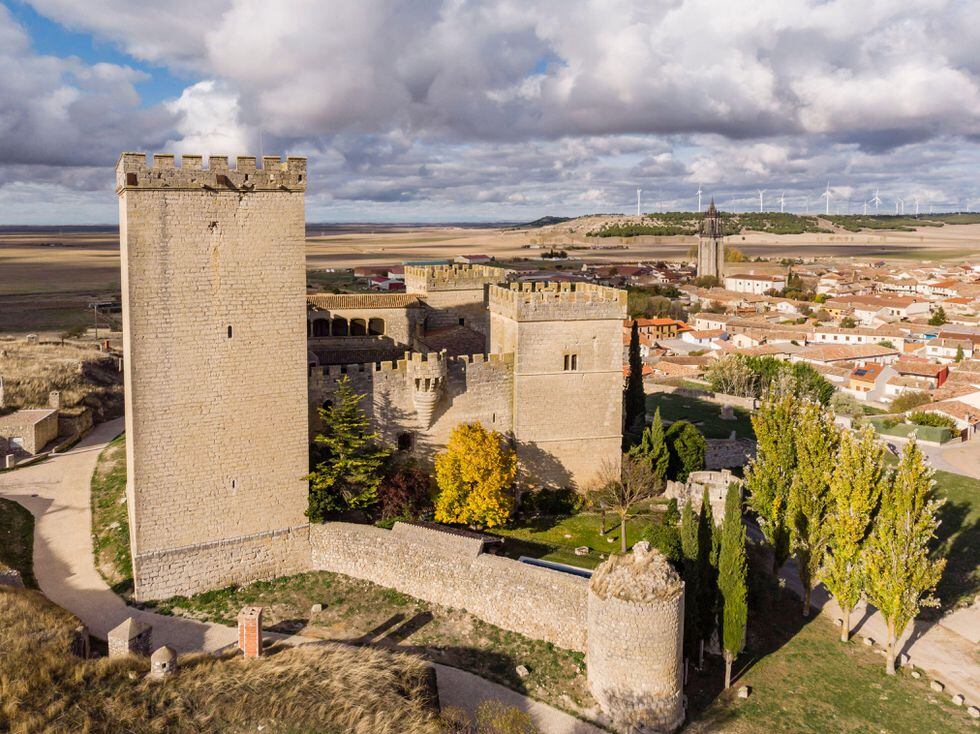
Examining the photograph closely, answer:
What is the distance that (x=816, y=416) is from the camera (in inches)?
982

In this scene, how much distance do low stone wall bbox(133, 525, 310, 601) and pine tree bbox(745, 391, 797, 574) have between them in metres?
13.7

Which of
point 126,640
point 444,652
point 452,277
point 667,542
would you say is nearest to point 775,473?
point 667,542

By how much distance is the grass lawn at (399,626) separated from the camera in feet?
61.4

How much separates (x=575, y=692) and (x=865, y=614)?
10.1 metres

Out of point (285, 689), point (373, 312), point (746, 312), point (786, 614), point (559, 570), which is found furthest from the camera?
point (746, 312)

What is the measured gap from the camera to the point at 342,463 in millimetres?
22844

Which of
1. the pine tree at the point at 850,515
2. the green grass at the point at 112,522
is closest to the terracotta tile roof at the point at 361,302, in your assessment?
the green grass at the point at 112,522

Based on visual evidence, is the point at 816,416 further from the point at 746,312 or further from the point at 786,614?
the point at 746,312

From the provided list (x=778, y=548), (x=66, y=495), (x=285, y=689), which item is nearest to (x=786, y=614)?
(x=778, y=548)

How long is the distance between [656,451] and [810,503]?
23.0 ft

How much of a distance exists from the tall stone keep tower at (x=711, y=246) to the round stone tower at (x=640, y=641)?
13148 cm

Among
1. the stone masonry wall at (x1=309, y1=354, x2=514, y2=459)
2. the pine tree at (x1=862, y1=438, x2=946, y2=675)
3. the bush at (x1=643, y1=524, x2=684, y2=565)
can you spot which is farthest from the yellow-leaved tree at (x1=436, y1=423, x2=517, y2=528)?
the pine tree at (x1=862, y1=438, x2=946, y2=675)

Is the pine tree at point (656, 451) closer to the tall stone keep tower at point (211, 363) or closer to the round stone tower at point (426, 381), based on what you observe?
the round stone tower at point (426, 381)

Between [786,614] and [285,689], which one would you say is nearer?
[285,689]
